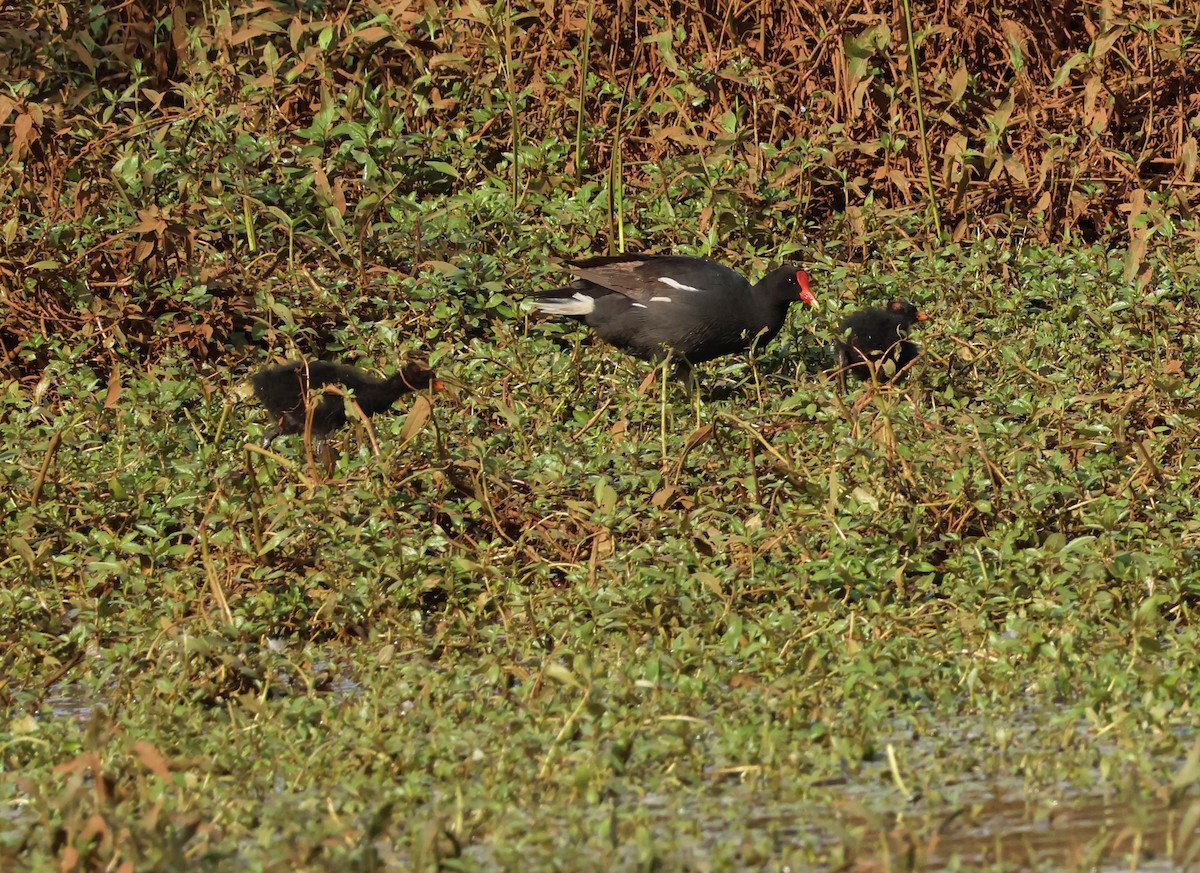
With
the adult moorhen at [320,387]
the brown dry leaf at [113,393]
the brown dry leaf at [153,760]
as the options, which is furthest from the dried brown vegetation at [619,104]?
the brown dry leaf at [153,760]

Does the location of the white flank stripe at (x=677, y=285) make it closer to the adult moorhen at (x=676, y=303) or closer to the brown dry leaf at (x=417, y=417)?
the adult moorhen at (x=676, y=303)

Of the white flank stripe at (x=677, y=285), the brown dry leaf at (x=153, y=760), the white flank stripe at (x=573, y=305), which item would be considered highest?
the brown dry leaf at (x=153, y=760)

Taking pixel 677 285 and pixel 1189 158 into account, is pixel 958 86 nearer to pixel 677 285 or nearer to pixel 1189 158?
pixel 1189 158

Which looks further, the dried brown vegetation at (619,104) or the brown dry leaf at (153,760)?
the dried brown vegetation at (619,104)

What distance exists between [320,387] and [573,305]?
5.09 ft

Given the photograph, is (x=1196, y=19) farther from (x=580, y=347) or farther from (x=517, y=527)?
(x=517, y=527)

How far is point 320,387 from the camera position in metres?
6.96

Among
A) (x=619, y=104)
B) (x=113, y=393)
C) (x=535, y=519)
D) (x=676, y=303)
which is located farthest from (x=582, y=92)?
(x=535, y=519)

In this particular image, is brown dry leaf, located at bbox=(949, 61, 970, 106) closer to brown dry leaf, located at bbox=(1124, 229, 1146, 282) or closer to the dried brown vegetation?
the dried brown vegetation

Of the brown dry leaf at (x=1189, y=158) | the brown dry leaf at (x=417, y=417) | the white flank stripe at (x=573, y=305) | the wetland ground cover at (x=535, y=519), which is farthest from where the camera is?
the brown dry leaf at (x=1189, y=158)

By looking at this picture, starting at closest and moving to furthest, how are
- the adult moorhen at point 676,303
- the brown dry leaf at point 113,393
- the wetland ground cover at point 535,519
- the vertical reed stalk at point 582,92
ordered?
the wetland ground cover at point 535,519, the brown dry leaf at point 113,393, the adult moorhen at point 676,303, the vertical reed stalk at point 582,92

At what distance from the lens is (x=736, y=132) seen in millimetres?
9383

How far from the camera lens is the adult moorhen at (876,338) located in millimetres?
7754

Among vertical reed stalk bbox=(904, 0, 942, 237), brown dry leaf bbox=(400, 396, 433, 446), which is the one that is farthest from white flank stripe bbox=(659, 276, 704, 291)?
brown dry leaf bbox=(400, 396, 433, 446)
